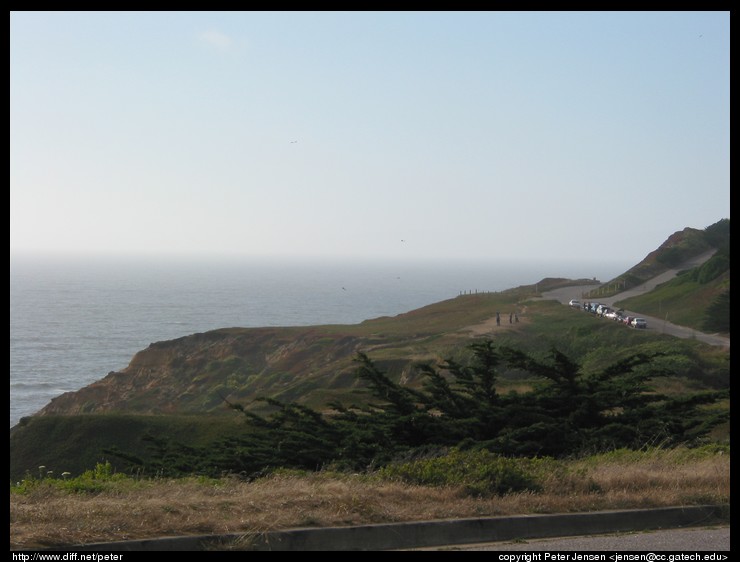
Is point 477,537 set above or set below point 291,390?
above

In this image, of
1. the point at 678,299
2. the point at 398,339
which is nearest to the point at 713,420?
the point at 398,339

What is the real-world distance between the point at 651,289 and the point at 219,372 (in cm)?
4396

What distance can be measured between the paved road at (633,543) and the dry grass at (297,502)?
0.43m

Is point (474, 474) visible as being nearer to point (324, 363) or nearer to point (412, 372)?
point (412, 372)

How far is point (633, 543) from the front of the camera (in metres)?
6.36

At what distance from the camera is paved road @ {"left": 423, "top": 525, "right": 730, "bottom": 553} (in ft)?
20.4

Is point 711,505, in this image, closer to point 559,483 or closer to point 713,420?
point 559,483

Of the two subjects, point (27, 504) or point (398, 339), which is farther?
point (398, 339)

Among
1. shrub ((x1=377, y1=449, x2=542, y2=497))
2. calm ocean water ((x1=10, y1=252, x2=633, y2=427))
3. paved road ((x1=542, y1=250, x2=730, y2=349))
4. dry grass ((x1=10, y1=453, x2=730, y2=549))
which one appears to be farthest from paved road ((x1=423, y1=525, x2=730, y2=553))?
calm ocean water ((x1=10, y1=252, x2=633, y2=427))

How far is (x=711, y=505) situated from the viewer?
7.23 metres

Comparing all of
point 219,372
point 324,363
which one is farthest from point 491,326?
point 219,372

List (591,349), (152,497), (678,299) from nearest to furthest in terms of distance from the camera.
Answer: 1. (152,497)
2. (591,349)
3. (678,299)

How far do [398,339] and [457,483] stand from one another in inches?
2034

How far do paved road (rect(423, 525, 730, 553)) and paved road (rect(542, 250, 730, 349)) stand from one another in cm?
4116
